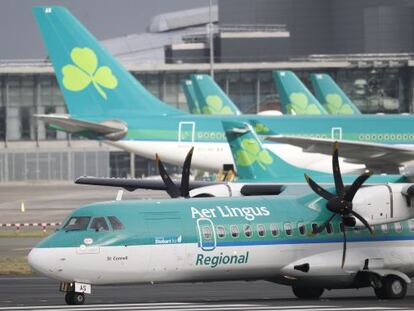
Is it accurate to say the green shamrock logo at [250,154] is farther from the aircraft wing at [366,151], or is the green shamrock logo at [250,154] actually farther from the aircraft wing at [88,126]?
the aircraft wing at [88,126]

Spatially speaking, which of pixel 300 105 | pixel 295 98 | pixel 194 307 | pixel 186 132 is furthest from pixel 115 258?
pixel 295 98

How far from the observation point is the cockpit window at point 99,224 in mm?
27219

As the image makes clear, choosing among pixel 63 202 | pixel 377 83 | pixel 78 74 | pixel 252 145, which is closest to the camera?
pixel 252 145

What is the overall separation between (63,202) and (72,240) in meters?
50.4

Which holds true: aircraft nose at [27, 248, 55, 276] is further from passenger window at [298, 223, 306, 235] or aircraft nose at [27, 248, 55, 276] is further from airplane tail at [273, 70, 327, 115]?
airplane tail at [273, 70, 327, 115]

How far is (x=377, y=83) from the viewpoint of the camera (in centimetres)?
11950

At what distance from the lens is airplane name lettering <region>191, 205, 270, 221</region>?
28459mm

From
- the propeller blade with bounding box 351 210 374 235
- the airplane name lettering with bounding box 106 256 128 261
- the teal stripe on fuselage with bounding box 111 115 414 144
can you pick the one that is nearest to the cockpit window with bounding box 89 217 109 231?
the airplane name lettering with bounding box 106 256 128 261

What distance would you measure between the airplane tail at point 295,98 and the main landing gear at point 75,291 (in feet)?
184

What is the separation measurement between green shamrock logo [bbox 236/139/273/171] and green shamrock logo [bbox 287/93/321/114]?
35.2 m

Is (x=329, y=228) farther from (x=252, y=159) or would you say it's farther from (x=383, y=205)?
(x=252, y=159)

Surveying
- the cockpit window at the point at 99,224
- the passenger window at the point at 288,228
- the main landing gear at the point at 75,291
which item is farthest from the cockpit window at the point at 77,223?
the passenger window at the point at 288,228

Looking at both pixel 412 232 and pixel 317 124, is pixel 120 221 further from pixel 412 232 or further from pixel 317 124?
pixel 317 124

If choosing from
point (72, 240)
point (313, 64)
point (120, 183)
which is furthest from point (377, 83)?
point (72, 240)
